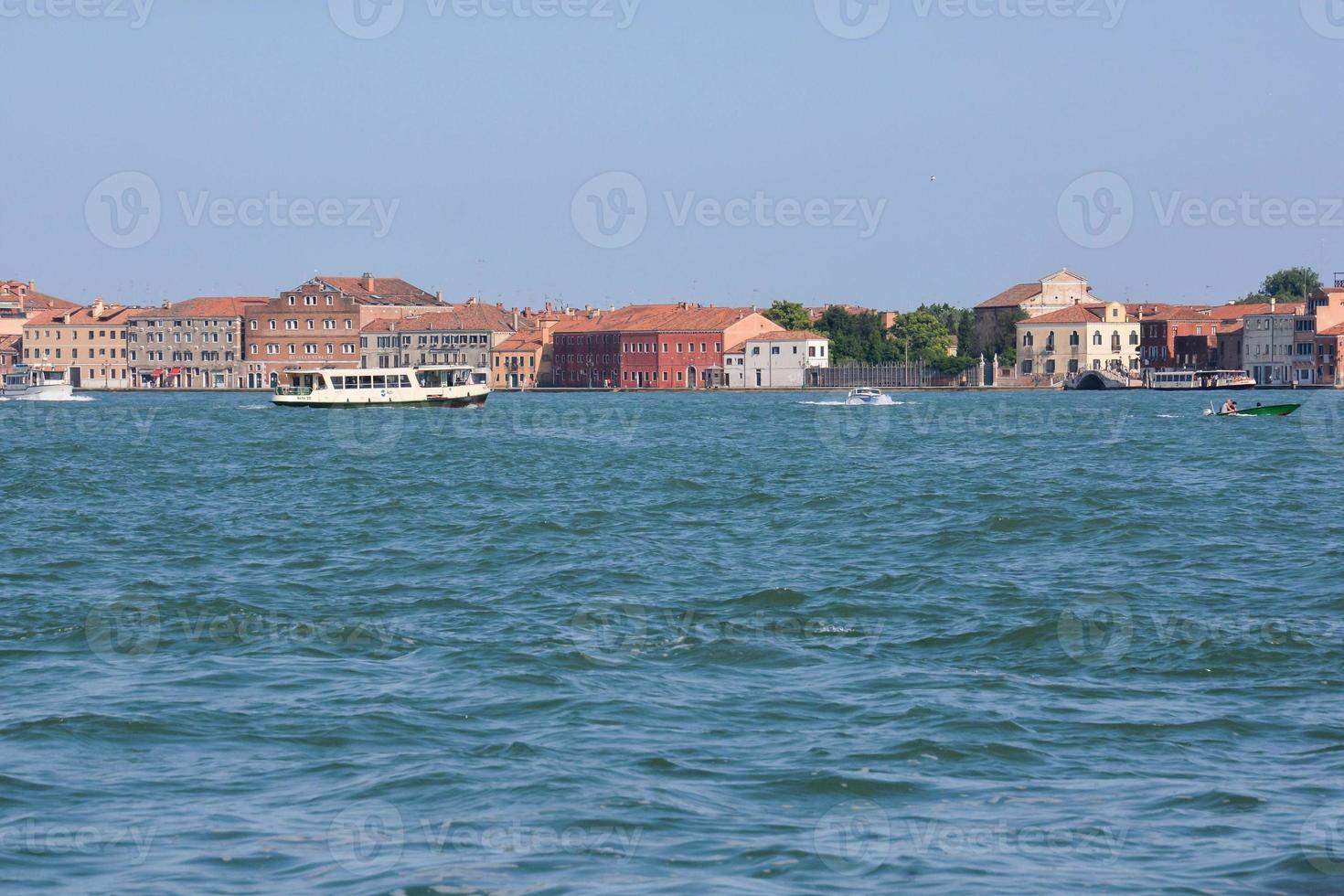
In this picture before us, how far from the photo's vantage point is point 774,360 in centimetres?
9650

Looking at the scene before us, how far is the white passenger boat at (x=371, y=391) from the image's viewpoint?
65.3m

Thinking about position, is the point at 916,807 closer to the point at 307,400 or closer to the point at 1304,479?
the point at 1304,479

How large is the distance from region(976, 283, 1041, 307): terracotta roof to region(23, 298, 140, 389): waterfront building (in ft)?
172

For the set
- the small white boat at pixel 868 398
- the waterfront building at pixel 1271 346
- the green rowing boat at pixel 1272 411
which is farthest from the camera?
the waterfront building at pixel 1271 346

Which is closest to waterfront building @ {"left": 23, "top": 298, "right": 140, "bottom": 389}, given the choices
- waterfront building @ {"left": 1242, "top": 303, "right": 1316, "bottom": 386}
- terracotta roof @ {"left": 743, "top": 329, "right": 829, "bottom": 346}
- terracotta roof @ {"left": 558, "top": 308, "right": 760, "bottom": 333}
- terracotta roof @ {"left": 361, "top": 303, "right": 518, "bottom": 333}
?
terracotta roof @ {"left": 361, "top": 303, "right": 518, "bottom": 333}

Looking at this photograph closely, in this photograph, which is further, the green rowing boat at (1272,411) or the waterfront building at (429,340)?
the waterfront building at (429,340)

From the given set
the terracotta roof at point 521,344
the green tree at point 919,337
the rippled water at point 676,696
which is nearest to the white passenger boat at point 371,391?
the terracotta roof at point 521,344

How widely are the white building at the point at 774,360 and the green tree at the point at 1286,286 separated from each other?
137 feet

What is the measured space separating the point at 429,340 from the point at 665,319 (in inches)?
534

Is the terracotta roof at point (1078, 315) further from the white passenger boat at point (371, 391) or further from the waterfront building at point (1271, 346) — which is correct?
the white passenger boat at point (371, 391)

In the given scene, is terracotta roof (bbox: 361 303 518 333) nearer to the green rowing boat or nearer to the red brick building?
the red brick building

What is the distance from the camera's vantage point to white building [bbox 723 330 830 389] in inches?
3794

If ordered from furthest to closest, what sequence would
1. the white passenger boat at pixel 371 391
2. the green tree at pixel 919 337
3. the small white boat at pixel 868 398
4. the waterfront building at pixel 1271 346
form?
the green tree at pixel 919 337 → the waterfront building at pixel 1271 346 → the small white boat at pixel 868 398 → the white passenger boat at pixel 371 391

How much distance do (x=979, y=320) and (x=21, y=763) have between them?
328ft
